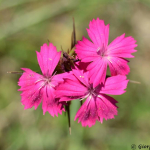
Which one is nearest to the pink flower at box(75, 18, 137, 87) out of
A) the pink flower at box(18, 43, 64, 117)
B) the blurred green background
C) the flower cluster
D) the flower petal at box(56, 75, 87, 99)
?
the flower cluster

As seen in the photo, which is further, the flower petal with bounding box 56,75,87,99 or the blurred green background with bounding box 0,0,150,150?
the blurred green background with bounding box 0,0,150,150

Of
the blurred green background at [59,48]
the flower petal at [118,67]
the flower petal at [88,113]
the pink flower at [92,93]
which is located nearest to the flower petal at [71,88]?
the pink flower at [92,93]

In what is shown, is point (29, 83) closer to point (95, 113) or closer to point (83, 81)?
point (83, 81)

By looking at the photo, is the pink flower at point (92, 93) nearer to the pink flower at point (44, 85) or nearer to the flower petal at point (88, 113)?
the flower petal at point (88, 113)

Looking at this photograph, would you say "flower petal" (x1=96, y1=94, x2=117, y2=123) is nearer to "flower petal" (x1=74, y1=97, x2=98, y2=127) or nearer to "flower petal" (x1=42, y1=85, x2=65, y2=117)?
"flower petal" (x1=74, y1=97, x2=98, y2=127)

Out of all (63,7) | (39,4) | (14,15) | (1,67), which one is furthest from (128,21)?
(1,67)
